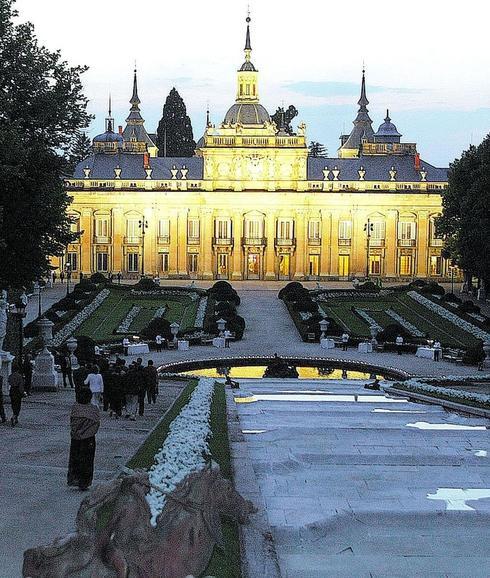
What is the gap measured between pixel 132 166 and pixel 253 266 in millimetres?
14150

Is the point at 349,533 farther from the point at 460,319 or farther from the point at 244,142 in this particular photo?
the point at 244,142

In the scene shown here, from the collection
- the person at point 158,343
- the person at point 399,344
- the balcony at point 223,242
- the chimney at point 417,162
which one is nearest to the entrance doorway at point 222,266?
the balcony at point 223,242

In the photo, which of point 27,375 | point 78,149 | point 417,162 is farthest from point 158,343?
point 417,162

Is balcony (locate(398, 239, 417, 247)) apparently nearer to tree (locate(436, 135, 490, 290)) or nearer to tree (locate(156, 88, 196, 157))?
tree (locate(436, 135, 490, 290))

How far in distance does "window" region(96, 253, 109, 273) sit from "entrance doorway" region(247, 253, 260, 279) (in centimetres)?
1237

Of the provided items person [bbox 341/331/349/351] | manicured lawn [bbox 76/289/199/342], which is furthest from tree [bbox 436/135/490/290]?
manicured lawn [bbox 76/289/199/342]

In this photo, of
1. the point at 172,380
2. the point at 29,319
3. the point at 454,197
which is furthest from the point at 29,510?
the point at 454,197

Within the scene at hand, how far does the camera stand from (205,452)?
42.2 ft

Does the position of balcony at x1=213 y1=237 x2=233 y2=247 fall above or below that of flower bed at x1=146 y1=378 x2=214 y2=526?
above

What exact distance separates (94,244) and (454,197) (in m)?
35.0

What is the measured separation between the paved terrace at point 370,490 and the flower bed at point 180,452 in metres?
0.69

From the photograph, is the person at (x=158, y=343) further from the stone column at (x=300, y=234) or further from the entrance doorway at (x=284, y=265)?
the stone column at (x=300, y=234)

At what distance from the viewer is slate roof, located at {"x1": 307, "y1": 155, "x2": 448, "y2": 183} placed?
282ft

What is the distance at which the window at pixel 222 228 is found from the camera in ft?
278
